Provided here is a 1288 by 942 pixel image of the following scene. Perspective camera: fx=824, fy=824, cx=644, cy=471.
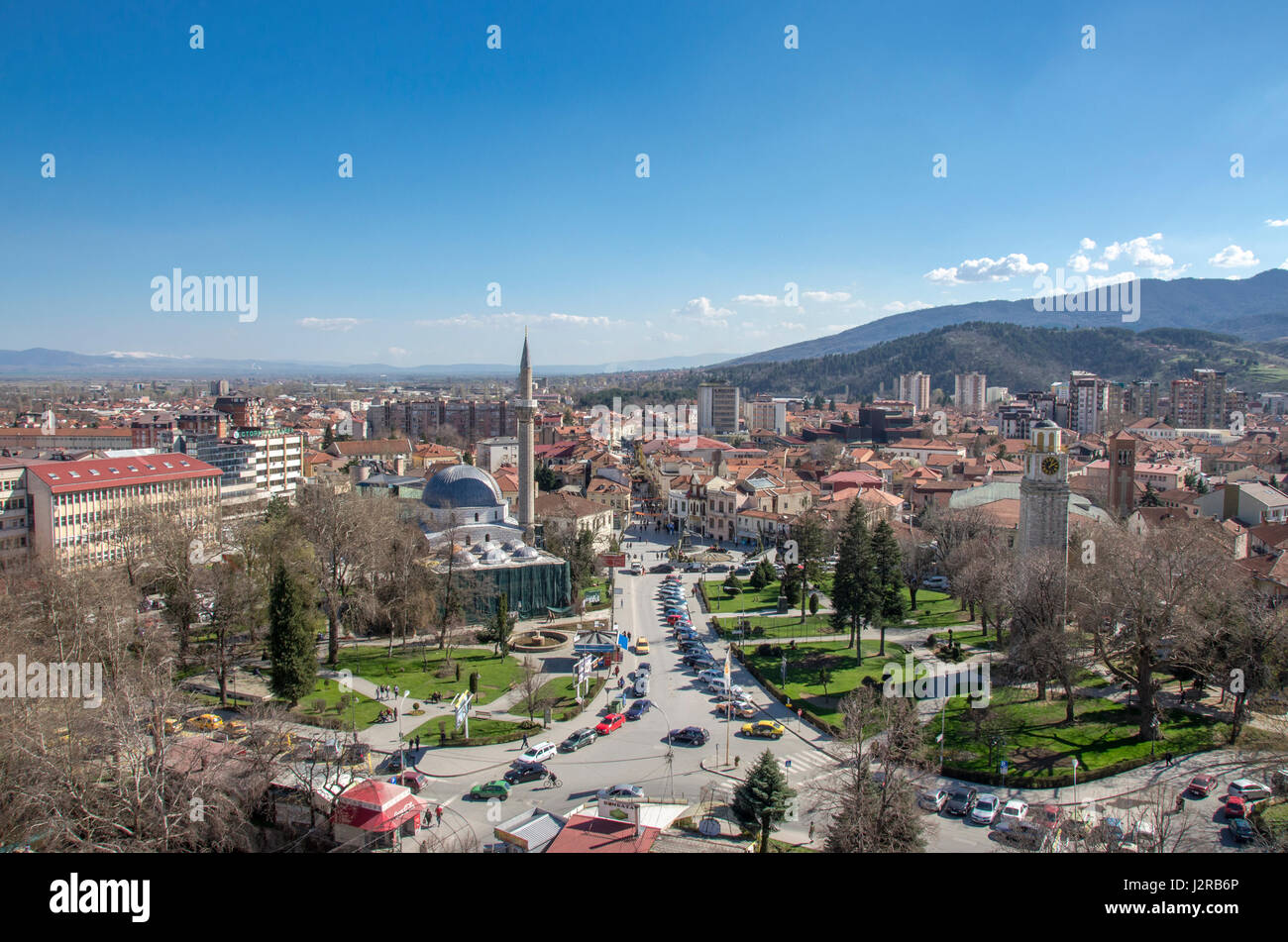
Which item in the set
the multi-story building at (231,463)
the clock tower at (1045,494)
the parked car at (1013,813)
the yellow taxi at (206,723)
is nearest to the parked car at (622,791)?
the parked car at (1013,813)

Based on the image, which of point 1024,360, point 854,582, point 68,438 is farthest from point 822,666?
point 1024,360

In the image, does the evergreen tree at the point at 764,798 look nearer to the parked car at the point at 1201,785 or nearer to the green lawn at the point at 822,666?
the green lawn at the point at 822,666

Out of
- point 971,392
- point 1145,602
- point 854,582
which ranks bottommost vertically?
point 854,582

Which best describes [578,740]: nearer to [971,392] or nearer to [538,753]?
[538,753]
